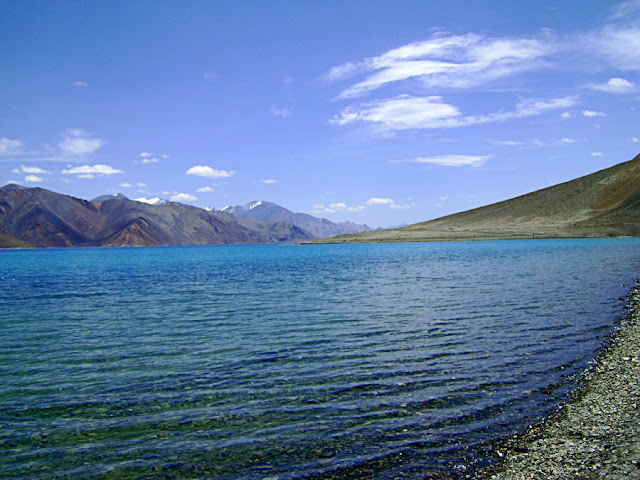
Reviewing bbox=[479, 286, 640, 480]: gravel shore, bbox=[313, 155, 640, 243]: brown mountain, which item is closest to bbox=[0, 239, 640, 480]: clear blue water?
bbox=[479, 286, 640, 480]: gravel shore

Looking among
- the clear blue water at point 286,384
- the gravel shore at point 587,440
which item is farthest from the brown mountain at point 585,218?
the gravel shore at point 587,440

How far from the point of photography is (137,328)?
76.5ft

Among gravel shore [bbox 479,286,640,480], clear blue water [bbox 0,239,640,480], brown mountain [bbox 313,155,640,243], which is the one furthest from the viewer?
brown mountain [bbox 313,155,640,243]

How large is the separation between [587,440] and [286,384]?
7844 millimetres

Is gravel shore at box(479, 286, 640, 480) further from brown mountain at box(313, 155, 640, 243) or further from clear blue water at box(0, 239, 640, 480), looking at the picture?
brown mountain at box(313, 155, 640, 243)

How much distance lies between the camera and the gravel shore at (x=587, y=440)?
7777 mm

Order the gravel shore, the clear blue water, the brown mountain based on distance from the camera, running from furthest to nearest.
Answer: the brown mountain
the clear blue water
the gravel shore

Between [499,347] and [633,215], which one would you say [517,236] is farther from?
[499,347]

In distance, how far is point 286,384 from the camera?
44.4ft

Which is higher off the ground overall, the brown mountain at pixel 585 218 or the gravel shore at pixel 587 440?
the brown mountain at pixel 585 218

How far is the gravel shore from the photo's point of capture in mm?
7777

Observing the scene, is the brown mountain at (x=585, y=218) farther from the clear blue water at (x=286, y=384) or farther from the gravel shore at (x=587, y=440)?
the gravel shore at (x=587, y=440)

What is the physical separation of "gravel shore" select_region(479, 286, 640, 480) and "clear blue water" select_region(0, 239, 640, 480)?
61cm

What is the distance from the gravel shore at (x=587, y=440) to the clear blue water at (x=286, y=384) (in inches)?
24.1
